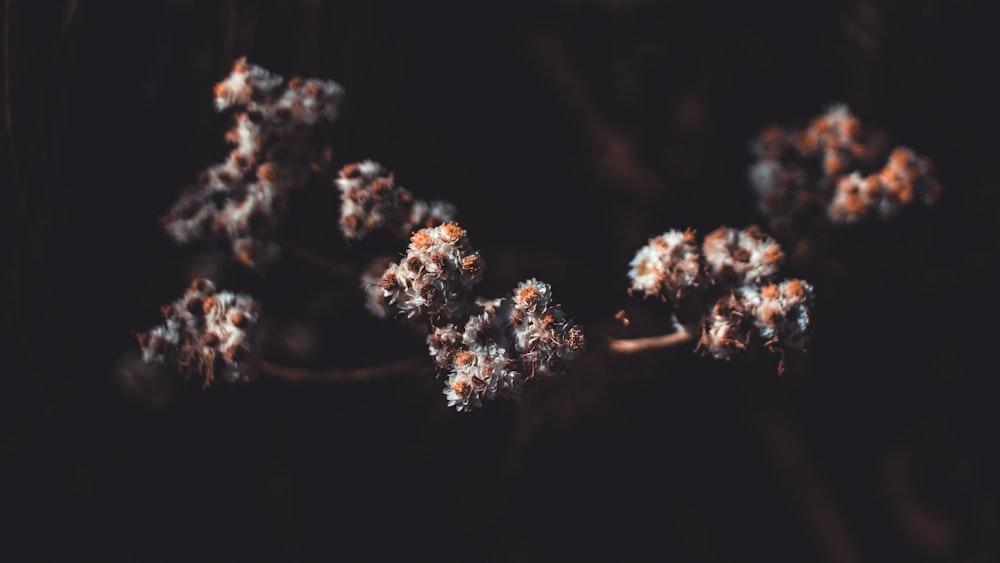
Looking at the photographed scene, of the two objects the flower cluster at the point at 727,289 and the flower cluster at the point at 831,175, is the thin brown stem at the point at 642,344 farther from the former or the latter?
the flower cluster at the point at 831,175

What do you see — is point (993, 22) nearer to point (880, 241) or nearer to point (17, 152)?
point (880, 241)

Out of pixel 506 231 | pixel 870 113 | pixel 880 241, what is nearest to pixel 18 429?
pixel 506 231

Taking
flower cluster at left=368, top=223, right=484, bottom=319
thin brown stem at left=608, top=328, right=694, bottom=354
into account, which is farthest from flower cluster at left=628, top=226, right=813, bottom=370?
flower cluster at left=368, top=223, right=484, bottom=319

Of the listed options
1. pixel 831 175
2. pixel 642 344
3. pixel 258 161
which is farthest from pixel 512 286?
pixel 831 175

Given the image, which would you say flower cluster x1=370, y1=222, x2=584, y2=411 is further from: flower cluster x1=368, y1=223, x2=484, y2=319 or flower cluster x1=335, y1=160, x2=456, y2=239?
flower cluster x1=335, y1=160, x2=456, y2=239

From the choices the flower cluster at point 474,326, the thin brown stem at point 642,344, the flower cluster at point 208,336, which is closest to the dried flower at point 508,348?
the flower cluster at point 474,326

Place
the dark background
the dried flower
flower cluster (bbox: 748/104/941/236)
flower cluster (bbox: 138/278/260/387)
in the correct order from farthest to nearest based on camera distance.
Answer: flower cluster (bbox: 748/104/941/236)
the dark background
flower cluster (bbox: 138/278/260/387)
the dried flower
